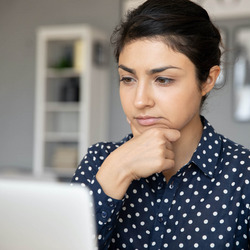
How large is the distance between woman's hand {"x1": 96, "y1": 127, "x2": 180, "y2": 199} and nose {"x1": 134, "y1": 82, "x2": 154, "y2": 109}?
0.07 meters

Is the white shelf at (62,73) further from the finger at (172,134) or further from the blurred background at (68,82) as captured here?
the finger at (172,134)

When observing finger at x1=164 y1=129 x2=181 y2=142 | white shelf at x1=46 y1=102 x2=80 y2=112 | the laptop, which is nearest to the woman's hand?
finger at x1=164 y1=129 x2=181 y2=142

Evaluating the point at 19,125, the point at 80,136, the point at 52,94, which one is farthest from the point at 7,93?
the point at 80,136

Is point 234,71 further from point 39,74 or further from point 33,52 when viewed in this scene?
point 33,52

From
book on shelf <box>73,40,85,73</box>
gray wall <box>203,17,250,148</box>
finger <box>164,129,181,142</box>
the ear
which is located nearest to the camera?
finger <box>164,129,181,142</box>

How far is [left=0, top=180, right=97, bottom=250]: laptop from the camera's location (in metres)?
0.59

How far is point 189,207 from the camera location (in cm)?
114

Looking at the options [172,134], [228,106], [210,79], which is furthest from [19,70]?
[172,134]

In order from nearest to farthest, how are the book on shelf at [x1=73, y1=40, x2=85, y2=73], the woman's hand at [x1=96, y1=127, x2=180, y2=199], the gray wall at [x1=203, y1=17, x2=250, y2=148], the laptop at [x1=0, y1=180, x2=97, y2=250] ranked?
the laptop at [x1=0, y1=180, x2=97, y2=250]
the woman's hand at [x1=96, y1=127, x2=180, y2=199]
the gray wall at [x1=203, y1=17, x2=250, y2=148]
the book on shelf at [x1=73, y1=40, x2=85, y2=73]

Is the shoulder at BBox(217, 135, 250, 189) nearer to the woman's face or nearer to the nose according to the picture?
the woman's face

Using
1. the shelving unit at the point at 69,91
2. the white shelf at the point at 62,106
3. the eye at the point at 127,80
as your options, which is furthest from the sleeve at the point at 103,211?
the white shelf at the point at 62,106

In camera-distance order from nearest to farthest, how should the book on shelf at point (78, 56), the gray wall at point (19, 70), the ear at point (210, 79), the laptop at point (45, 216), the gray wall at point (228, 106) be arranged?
1. the laptop at point (45, 216)
2. the ear at point (210, 79)
3. the gray wall at point (228, 106)
4. the book on shelf at point (78, 56)
5. the gray wall at point (19, 70)

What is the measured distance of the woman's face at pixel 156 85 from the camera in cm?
112

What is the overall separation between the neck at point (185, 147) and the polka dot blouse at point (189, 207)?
1.3 inches
